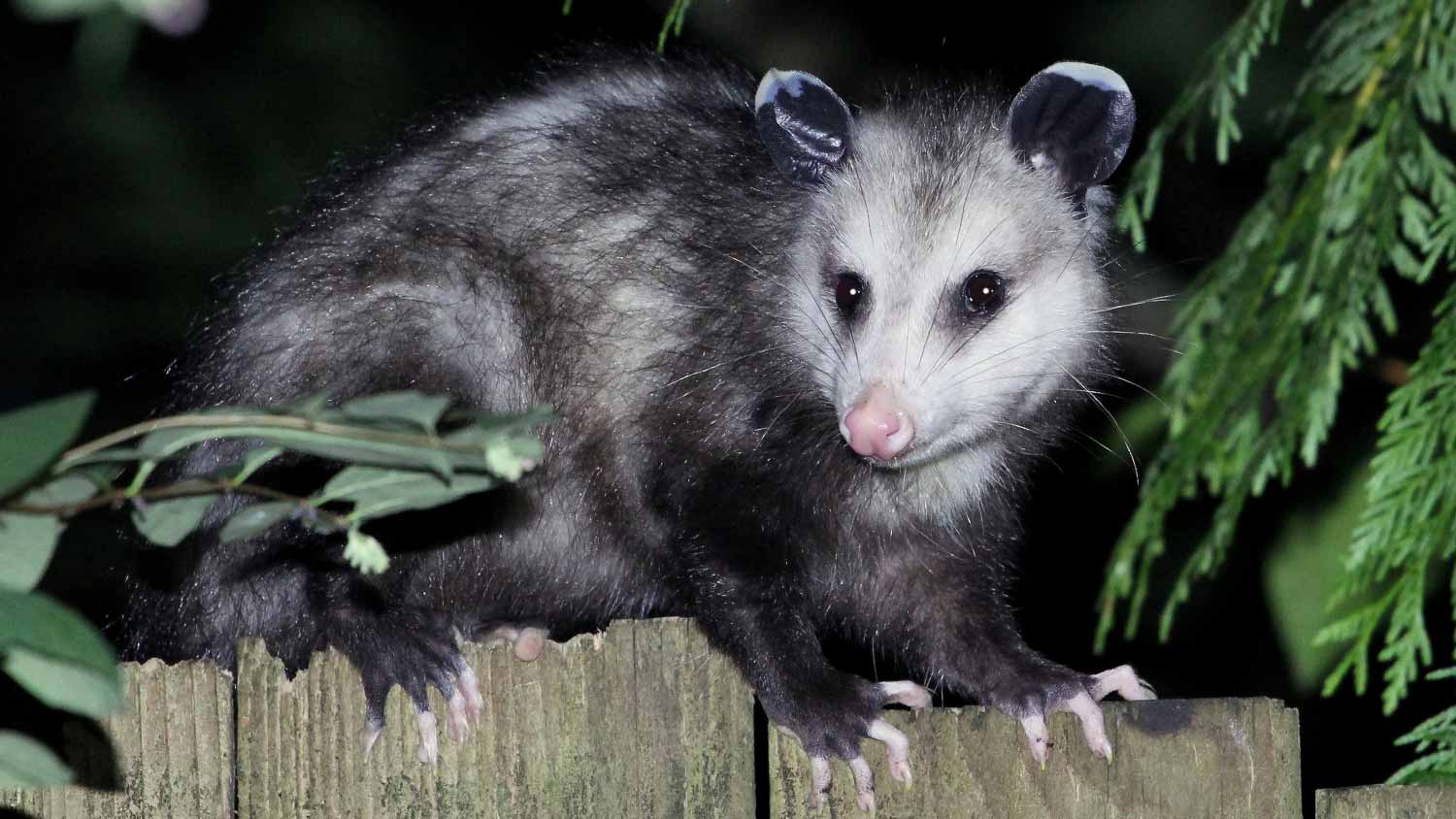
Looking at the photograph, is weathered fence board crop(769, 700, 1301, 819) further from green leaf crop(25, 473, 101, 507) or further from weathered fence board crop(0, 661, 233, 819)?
green leaf crop(25, 473, 101, 507)

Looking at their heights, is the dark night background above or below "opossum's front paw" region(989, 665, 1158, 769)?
below

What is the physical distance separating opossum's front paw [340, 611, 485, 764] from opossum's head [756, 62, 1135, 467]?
2.29 feet

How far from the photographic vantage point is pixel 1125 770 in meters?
1.73

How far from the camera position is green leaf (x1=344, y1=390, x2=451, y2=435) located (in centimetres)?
105

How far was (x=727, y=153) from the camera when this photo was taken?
2951 mm

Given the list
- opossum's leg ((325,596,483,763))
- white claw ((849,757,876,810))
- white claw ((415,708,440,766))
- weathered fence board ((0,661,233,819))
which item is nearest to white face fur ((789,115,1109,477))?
opossum's leg ((325,596,483,763))

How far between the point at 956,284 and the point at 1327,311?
1.21 meters

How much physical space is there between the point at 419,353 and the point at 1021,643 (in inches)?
42.9

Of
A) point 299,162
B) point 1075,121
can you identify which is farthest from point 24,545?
point 299,162

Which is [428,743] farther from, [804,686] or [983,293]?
[983,293]

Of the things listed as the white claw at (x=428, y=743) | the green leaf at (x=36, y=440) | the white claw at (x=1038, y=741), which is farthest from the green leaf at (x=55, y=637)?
the white claw at (x=1038, y=741)

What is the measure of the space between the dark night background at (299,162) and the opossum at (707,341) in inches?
34.2

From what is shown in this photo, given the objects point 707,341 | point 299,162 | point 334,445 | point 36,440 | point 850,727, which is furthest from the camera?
point 299,162

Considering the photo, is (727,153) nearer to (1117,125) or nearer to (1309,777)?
(1117,125)
